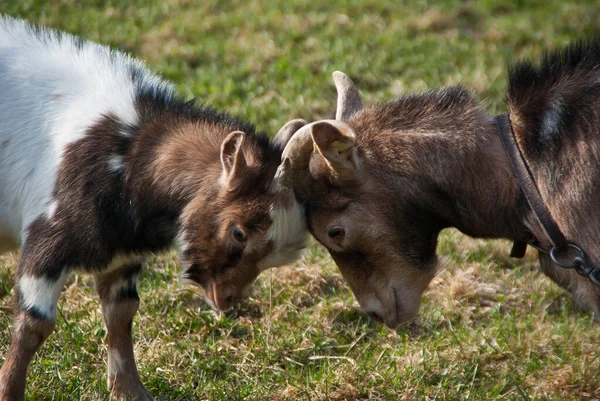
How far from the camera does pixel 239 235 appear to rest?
436 cm

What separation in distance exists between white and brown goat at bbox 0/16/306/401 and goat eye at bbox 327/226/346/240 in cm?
14

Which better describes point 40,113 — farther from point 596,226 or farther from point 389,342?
point 596,226

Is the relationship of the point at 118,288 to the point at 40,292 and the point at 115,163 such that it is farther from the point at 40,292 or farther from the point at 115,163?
the point at 115,163

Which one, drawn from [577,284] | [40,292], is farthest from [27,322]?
[577,284]

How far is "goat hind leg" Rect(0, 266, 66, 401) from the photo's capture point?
4363 mm

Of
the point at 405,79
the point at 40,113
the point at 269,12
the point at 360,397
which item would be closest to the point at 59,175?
the point at 40,113

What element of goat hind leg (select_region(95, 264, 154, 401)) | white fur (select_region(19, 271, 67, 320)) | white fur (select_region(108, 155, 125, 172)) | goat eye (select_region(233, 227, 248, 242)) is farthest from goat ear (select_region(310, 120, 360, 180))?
white fur (select_region(19, 271, 67, 320))

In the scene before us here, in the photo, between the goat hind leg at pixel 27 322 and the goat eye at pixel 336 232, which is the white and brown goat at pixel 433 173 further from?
the goat hind leg at pixel 27 322

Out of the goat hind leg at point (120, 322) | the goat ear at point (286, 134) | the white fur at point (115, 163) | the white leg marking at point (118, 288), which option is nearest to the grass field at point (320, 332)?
the goat hind leg at point (120, 322)

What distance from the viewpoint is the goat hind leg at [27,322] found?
14.3 feet

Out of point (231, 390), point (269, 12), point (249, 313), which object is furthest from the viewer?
point (269, 12)

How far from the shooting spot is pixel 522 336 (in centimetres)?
540

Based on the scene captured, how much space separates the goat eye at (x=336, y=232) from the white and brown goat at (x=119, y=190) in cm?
14

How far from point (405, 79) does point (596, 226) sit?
462cm
